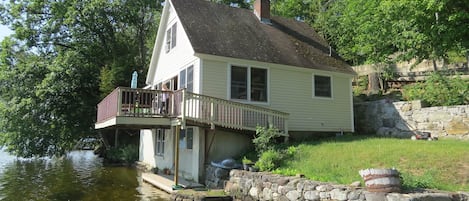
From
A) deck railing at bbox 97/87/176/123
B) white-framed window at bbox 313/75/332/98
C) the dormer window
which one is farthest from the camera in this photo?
the dormer window

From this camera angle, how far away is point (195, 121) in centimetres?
1238

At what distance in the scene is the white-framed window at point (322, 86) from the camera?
16505 millimetres

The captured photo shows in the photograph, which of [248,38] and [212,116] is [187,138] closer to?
[212,116]

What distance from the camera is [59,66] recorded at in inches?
1038

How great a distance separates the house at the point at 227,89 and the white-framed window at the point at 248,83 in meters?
0.04

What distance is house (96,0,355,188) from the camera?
12680 mm

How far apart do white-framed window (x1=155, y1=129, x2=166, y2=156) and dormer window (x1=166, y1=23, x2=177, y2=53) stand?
4.27 metres

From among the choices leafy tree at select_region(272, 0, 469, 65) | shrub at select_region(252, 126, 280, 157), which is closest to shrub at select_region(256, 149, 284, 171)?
shrub at select_region(252, 126, 280, 157)

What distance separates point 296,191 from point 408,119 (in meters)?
10.00

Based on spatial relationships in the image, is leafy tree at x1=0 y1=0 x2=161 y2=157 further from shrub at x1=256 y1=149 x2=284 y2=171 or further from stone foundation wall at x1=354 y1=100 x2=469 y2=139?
shrub at x1=256 y1=149 x2=284 y2=171

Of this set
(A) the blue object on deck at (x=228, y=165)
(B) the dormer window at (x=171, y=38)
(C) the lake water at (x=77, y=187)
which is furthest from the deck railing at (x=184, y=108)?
(B) the dormer window at (x=171, y=38)

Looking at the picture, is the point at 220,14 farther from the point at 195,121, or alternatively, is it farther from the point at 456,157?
the point at 456,157

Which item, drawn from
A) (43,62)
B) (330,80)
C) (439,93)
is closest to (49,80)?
(43,62)

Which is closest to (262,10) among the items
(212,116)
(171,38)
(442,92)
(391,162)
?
(171,38)
